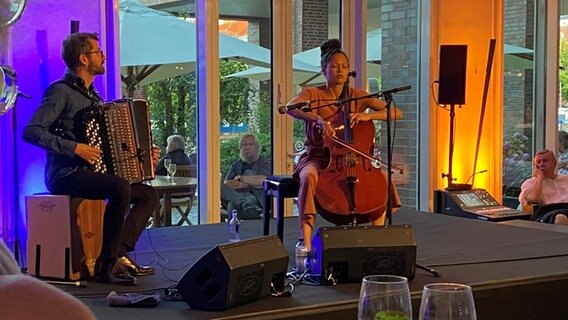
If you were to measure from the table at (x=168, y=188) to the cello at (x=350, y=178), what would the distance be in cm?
225

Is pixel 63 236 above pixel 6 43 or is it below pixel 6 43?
below

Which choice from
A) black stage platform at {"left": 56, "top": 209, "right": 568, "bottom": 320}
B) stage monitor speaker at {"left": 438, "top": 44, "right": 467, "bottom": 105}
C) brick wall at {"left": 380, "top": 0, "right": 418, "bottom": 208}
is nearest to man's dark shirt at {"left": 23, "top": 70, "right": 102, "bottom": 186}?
black stage platform at {"left": 56, "top": 209, "right": 568, "bottom": 320}

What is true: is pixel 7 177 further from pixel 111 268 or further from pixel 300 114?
pixel 300 114

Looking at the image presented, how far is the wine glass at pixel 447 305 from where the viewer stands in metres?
1.14

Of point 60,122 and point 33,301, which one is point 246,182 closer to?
point 60,122

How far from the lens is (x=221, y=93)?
5.98 metres

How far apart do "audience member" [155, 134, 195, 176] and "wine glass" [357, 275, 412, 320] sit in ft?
15.7

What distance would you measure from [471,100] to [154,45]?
3.20m

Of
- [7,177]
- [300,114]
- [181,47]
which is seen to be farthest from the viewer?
[181,47]

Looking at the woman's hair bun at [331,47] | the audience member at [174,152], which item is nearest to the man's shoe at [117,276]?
the woman's hair bun at [331,47]

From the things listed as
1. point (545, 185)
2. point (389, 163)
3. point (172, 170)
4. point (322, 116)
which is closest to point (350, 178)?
point (389, 163)

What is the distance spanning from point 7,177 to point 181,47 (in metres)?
1.83

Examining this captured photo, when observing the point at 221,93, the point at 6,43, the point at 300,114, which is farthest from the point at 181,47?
the point at 6,43

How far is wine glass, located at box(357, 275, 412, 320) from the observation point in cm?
117
